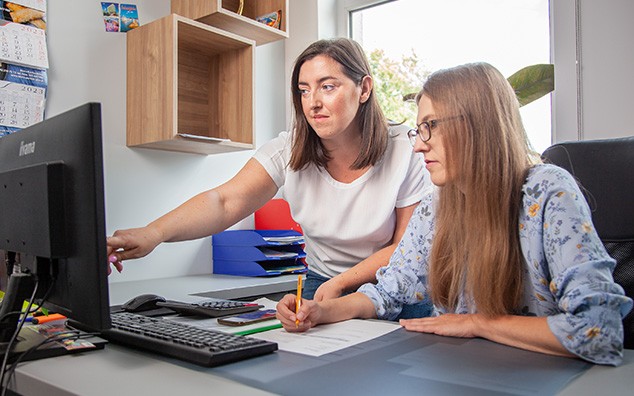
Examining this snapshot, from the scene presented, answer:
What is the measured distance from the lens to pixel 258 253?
2.16 metres

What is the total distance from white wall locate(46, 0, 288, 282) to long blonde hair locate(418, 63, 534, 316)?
1370 mm

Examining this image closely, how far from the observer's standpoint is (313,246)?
160 cm

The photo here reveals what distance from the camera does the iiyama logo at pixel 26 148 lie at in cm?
87

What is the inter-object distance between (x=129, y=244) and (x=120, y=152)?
0.94 meters

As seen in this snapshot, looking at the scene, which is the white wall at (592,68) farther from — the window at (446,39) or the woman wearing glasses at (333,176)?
the woman wearing glasses at (333,176)

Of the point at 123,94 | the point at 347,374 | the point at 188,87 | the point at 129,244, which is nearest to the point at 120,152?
the point at 123,94

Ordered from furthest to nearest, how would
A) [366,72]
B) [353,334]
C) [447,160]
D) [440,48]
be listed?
[440,48], [366,72], [447,160], [353,334]

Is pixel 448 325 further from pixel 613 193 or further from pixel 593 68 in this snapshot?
pixel 593 68

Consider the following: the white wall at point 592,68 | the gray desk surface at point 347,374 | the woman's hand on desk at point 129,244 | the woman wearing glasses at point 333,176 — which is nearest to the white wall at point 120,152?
the woman wearing glasses at point 333,176

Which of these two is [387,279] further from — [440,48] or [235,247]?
[440,48]

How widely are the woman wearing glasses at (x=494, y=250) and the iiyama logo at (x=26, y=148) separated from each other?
0.49 meters

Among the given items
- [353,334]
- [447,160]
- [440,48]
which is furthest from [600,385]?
[440,48]

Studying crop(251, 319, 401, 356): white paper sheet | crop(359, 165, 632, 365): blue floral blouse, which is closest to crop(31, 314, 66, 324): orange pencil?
crop(251, 319, 401, 356): white paper sheet

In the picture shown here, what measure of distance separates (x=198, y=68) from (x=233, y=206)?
1002mm
